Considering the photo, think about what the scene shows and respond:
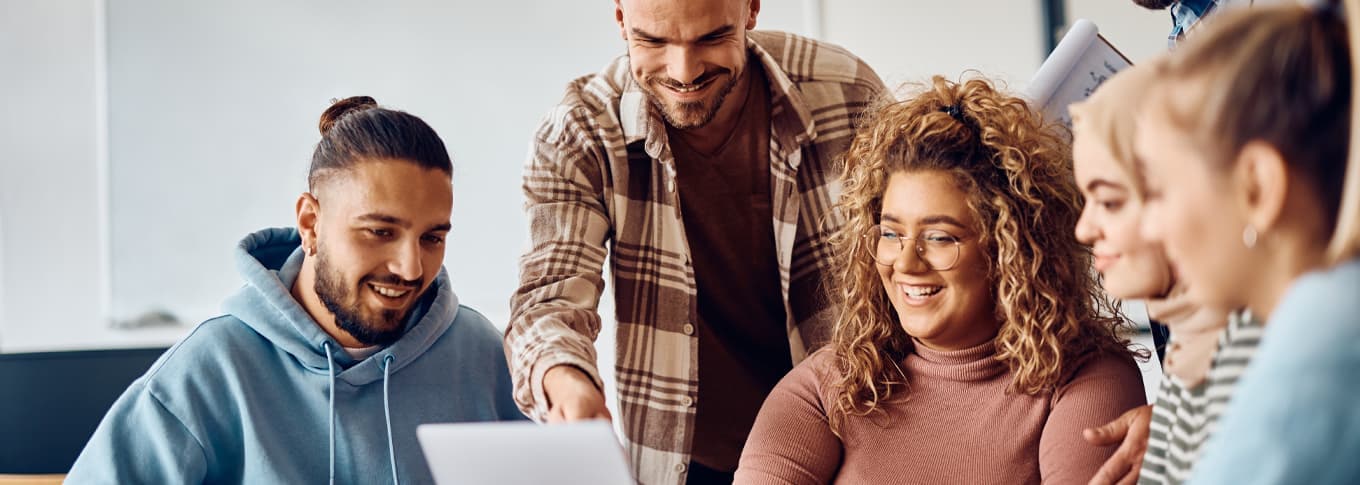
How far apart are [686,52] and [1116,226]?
0.84m

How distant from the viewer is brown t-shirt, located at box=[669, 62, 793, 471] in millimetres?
1883

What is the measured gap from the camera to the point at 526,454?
4.01 feet

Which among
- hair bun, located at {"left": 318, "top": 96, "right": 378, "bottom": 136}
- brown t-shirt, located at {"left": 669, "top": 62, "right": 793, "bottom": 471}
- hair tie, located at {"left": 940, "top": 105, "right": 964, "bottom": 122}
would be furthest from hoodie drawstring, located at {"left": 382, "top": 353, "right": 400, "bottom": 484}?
hair tie, located at {"left": 940, "top": 105, "right": 964, "bottom": 122}

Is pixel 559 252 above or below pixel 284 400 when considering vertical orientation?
above

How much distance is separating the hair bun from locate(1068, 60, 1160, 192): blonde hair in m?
1.20

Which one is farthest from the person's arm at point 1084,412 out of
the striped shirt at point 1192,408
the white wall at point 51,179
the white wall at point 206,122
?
the white wall at point 51,179

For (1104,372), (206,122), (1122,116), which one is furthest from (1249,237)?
(206,122)

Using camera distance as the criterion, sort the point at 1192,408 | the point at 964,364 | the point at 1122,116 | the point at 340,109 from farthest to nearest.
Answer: the point at 340,109, the point at 964,364, the point at 1192,408, the point at 1122,116

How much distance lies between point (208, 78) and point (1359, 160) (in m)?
3.35

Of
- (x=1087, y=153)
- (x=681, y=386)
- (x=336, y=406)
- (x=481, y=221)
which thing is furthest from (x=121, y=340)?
(x=1087, y=153)

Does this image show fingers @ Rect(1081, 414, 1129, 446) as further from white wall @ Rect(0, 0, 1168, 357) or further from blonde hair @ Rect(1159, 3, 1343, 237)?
white wall @ Rect(0, 0, 1168, 357)

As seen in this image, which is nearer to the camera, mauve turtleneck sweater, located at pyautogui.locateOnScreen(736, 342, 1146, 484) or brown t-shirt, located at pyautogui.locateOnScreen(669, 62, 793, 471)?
mauve turtleneck sweater, located at pyautogui.locateOnScreen(736, 342, 1146, 484)

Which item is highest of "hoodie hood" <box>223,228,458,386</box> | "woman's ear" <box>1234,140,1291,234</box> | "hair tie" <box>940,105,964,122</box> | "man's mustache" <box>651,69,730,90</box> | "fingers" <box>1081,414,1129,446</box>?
"woman's ear" <box>1234,140,1291,234</box>

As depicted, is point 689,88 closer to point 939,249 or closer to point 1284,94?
point 939,249
